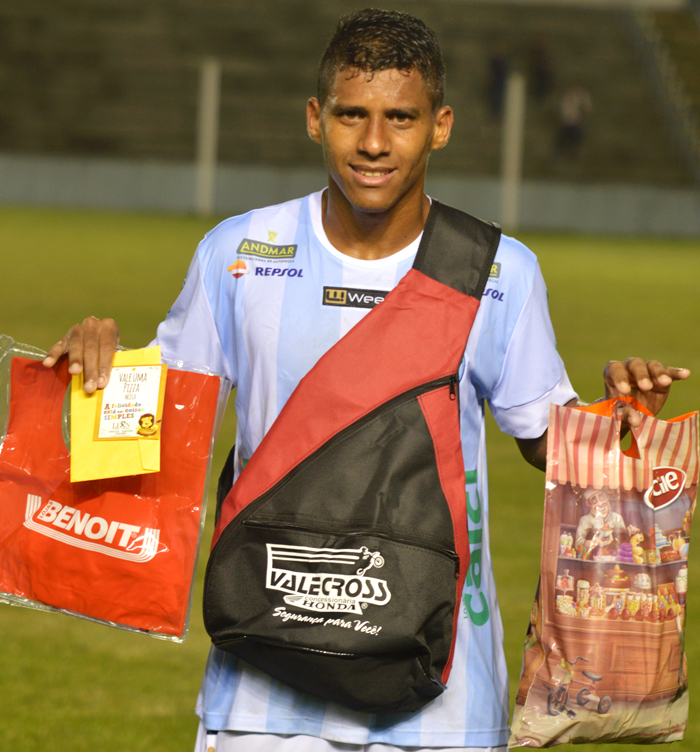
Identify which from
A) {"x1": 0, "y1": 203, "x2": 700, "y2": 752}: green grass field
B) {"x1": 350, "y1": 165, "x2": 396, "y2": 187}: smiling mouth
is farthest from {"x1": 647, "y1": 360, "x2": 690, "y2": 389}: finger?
{"x1": 0, "y1": 203, "x2": 700, "y2": 752}: green grass field

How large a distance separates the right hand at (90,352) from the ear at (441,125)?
680 mm

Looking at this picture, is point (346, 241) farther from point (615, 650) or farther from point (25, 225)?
point (25, 225)

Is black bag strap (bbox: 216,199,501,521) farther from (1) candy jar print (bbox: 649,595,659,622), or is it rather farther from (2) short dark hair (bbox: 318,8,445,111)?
(1) candy jar print (bbox: 649,595,659,622)

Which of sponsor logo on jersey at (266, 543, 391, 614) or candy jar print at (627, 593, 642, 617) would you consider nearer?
A: sponsor logo on jersey at (266, 543, 391, 614)

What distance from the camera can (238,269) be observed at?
2.25 m

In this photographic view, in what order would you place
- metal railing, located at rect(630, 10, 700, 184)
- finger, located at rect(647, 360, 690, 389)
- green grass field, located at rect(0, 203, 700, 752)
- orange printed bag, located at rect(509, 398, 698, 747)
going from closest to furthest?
orange printed bag, located at rect(509, 398, 698, 747), finger, located at rect(647, 360, 690, 389), green grass field, located at rect(0, 203, 700, 752), metal railing, located at rect(630, 10, 700, 184)

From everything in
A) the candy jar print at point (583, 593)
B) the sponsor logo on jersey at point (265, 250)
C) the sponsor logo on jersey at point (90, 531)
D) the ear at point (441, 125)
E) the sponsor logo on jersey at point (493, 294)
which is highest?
the ear at point (441, 125)

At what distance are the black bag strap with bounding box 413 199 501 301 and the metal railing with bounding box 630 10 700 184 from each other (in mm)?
33235

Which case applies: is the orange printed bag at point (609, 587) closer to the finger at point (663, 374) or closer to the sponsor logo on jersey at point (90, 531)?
the finger at point (663, 374)

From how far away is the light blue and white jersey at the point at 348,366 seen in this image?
6.89 ft

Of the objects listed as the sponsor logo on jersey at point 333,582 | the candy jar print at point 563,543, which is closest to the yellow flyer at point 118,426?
A: the sponsor logo on jersey at point 333,582

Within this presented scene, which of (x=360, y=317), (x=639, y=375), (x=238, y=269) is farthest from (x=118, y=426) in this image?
(x=639, y=375)

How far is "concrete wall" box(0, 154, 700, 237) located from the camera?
3114cm

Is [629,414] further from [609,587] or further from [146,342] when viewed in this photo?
[146,342]
